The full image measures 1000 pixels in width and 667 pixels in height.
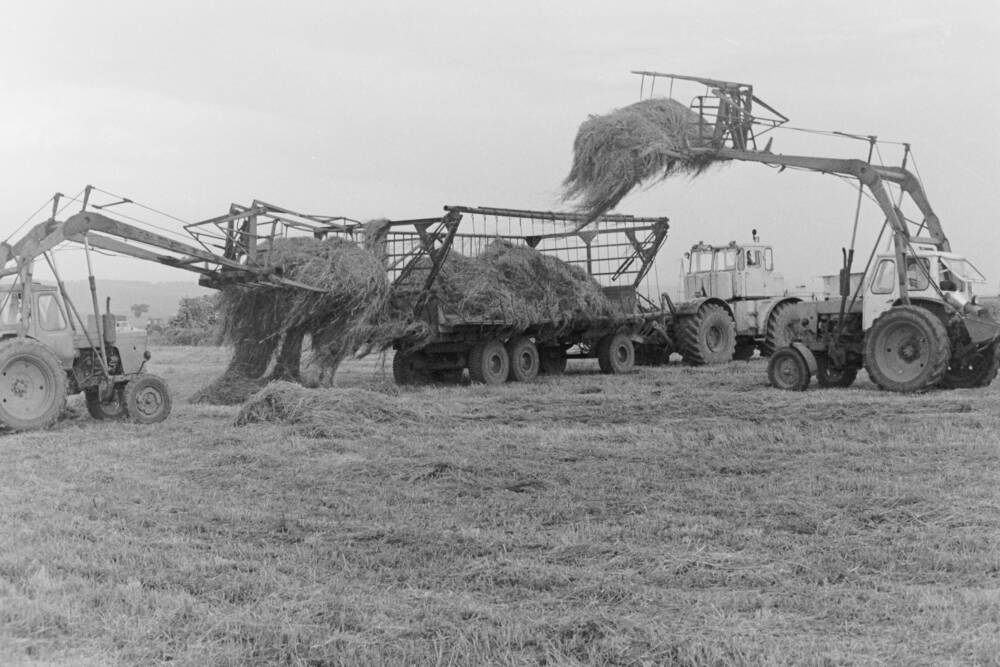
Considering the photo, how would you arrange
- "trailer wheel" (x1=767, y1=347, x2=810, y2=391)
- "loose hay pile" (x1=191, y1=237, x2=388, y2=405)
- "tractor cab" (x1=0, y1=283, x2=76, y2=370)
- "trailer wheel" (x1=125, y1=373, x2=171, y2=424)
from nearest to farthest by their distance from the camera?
"tractor cab" (x1=0, y1=283, x2=76, y2=370), "trailer wheel" (x1=125, y1=373, x2=171, y2=424), "trailer wheel" (x1=767, y1=347, x2=810, y2=391), "loose hay pile" (x1=191, y1=237, x2=388, y2=405)

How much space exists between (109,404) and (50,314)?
1.30 metres

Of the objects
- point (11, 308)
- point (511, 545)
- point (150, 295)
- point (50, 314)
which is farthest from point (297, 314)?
point (150, 295)

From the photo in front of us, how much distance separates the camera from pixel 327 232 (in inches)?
614

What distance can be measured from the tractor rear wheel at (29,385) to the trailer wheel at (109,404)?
0.93m

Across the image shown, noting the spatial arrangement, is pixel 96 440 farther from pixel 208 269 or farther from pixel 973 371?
pixel 973 371

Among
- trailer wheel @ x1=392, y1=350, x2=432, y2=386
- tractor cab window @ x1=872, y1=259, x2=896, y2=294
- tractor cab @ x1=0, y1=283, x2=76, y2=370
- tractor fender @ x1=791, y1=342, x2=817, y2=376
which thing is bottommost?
trailer wheel @ x1=392, y1=350, x2=432, y2=386

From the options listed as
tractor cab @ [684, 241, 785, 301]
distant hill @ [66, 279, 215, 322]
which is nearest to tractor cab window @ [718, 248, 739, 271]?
tractor cab @ [684, 241, 785, 301]

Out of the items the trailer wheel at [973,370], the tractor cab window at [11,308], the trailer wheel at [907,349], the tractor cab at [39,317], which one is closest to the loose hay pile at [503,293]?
the tractor cab at [39,317]

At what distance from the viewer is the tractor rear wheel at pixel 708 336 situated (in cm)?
1966

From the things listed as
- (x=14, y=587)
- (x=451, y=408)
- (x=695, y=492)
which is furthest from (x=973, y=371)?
(x=14, y=587)

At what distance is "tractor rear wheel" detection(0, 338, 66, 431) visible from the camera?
11.0 meters

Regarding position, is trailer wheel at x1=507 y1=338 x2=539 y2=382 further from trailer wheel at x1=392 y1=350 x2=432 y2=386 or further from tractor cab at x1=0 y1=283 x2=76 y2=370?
tractor cab at x1=0 y1=283 x2=76 y2=370

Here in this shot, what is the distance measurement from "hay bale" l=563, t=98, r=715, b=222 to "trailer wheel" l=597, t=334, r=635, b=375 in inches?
168

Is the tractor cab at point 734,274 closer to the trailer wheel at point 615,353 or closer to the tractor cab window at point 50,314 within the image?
the trailer wheel at point 615,353
